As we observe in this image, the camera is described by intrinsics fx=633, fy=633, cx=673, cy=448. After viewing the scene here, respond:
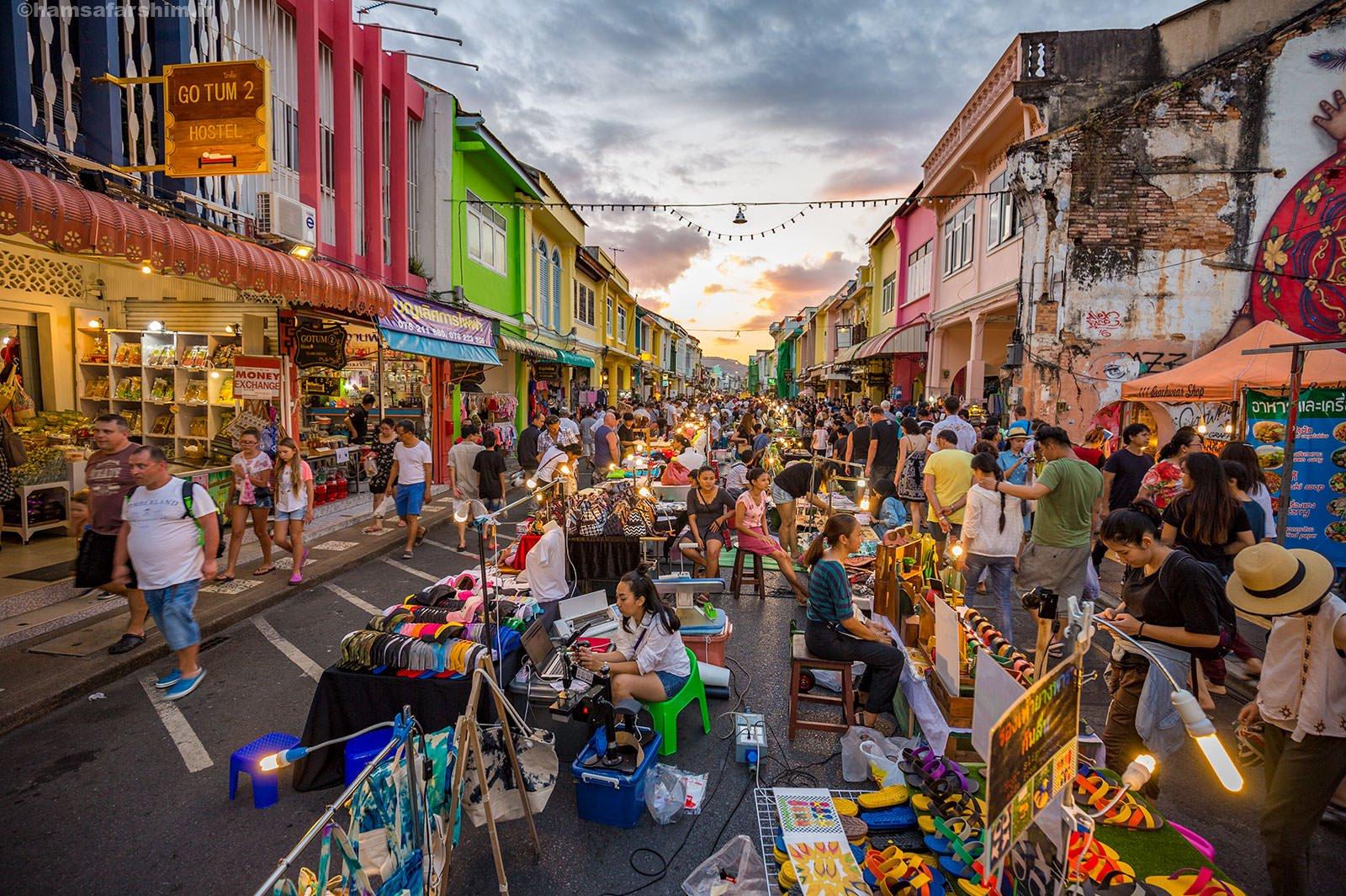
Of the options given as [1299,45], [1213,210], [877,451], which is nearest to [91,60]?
[877,451]

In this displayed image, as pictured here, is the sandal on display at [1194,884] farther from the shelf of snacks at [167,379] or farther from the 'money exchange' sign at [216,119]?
the shelf of snacks at [167,379]

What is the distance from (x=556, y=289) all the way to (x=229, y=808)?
21.8m

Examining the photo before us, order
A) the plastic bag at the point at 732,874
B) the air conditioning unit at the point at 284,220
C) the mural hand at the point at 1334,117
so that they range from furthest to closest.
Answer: the mural hand at the point at 1334,117 < the air conditioning unit at the point at 284,220 < the plastic bag at the point at 732,874

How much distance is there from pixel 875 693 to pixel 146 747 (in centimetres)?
524

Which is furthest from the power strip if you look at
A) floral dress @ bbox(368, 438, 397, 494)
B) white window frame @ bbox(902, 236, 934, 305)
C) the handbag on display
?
white window frame @ bbox(902, 236, 934, 305)

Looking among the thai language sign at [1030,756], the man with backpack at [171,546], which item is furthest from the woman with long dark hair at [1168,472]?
the man with backpack at [171,546]

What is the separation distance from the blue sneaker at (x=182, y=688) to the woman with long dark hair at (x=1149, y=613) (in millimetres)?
6709

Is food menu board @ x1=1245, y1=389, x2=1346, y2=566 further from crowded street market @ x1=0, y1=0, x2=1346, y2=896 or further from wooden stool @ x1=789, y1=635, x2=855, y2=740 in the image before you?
wooden stool @ x1=789, y1=635, x2=855, y2=740

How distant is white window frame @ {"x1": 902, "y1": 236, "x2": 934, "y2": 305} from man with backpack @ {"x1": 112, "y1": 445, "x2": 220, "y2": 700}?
70.7ft

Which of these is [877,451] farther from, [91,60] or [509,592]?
[91,60]

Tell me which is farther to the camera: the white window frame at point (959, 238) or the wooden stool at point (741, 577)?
the white window frame at point (959, 238)

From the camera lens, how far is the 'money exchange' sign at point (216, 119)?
6.31 meters

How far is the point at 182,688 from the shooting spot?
5129 millimetres

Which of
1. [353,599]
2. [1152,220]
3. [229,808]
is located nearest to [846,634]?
[229,808]
